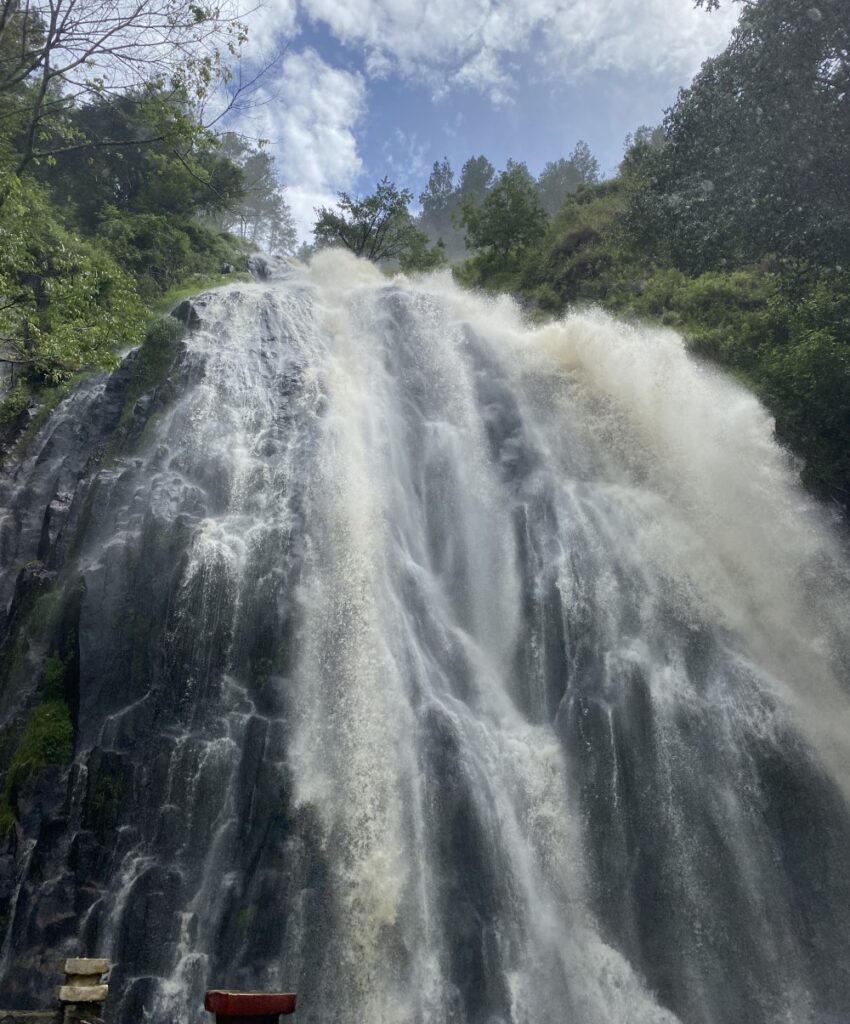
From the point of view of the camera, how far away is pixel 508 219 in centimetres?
2939

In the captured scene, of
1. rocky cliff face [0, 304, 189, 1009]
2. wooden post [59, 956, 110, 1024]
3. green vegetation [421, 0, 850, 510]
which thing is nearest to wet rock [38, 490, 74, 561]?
rocky cliff face [0, 304, 189, 1009]

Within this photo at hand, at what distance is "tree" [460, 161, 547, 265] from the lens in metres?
29.3

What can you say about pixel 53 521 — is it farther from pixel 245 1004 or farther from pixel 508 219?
pixel 508 219

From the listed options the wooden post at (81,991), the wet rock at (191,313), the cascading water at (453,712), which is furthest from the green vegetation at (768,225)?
the wooden post at (81,991)

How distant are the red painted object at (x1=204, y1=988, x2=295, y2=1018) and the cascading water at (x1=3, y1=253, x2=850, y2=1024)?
24.4ft

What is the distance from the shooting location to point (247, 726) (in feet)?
38.7

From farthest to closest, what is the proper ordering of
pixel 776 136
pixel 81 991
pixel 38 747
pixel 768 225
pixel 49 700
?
1. pixel 768 225
2. pixel 776 136
3. pixel 49 700
4. pixel 38 747
5. pixel 81 991

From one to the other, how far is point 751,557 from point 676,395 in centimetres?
510

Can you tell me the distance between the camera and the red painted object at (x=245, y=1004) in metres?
3.51

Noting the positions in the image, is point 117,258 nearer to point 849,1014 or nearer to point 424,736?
point 424,736

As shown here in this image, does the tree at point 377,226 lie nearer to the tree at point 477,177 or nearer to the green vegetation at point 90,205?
the green vegetation at point 90,205

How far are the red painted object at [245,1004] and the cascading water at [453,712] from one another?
293 inches

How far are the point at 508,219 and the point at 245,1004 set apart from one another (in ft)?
99.5

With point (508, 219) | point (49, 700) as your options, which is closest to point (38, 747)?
point (49, 700)
